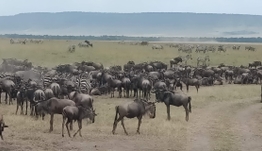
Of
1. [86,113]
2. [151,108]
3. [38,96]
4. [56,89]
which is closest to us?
[86,113]

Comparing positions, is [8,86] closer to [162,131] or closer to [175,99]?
[175,99]

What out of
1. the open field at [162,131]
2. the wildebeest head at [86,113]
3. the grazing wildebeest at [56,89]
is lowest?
the open field at [162,131]

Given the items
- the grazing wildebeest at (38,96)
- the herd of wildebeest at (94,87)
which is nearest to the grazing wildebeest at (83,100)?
the herd of wildebeest at (94,87)

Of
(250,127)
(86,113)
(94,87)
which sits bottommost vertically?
(250,127)

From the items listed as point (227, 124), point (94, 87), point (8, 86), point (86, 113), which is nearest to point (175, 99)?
point (227, 124)

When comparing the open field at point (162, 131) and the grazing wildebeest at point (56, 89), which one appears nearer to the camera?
the open field at point (162, 131)

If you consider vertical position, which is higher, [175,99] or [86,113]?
[175,99]

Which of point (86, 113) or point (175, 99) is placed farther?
point (175, 99)

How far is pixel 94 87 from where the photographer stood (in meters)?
32.2

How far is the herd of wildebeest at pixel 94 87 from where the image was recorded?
18656mm

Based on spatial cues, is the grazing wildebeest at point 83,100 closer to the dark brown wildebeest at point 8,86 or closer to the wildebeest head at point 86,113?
the wildebeest head at point 86,113

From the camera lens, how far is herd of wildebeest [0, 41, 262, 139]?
61.2 ft

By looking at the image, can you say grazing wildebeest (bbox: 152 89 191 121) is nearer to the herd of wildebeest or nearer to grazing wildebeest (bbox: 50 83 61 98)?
the herd of wildebeest

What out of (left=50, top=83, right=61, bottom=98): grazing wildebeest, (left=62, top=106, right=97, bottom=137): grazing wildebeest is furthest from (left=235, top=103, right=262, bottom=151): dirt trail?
(left=50, top=83, right=61, bottom=98): grazing wildebeest
